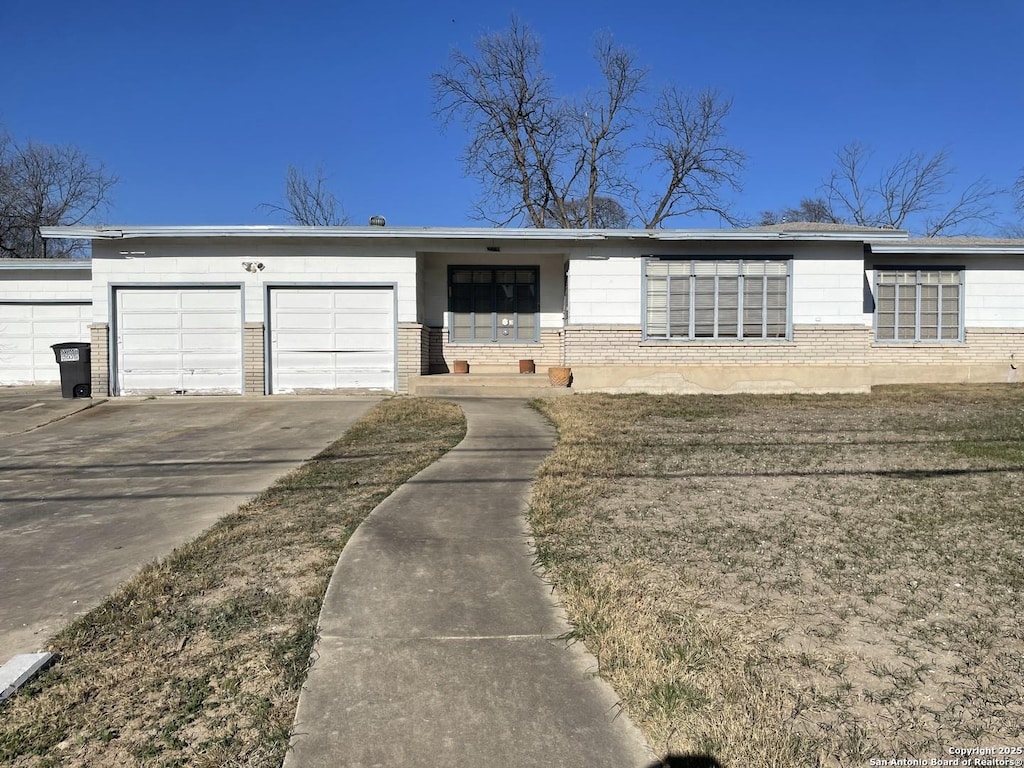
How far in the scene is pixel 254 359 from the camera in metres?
14.8

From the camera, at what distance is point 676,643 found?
3164 millimetres

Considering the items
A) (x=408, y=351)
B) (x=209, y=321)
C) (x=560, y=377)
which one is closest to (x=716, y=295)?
(x=560, y=377)

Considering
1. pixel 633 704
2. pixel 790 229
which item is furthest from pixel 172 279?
pixel 633 704

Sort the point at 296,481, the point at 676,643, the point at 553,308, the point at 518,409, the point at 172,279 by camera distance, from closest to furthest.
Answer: the point at 676,643
the point at 296,481
the point at 518,409
the point at 172,279
the point at 553,308

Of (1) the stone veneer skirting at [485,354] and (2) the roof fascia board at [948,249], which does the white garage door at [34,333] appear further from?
(2) the roof fascia board at [948,249]

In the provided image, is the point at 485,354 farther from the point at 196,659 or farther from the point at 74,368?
the point at 196,659

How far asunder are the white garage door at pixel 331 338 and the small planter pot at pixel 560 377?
3.55 meters

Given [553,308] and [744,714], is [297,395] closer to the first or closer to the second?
[553,308]

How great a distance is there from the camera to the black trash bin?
14484mm

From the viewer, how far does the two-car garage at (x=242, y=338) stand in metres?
14.7

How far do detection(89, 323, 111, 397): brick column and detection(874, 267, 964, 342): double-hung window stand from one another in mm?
17905

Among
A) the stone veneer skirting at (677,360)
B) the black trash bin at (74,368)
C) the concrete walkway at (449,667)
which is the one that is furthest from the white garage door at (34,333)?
the concrete walkway at (449,667)

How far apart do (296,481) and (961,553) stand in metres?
5.54

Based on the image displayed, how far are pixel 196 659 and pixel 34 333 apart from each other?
17.6 m
